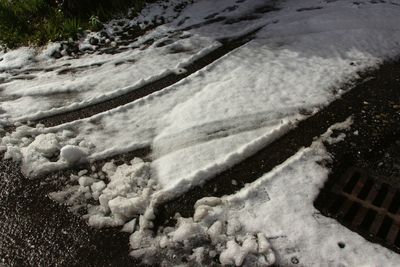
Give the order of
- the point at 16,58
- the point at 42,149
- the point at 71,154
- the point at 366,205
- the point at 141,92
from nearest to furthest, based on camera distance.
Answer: the point at 366,205
the point at 71,154
the point at 42,149
the point at 141,92
the point at 16,58

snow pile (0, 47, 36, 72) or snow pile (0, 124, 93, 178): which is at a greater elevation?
snow pile (0, 47, 36, 72)

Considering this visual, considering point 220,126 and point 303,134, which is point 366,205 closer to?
point 303,134

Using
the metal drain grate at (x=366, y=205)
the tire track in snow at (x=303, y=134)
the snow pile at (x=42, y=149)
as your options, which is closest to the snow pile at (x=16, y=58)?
the snow pile at (x=42, y=149)

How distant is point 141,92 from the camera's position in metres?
3.95

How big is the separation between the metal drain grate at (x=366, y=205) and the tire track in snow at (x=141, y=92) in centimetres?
204

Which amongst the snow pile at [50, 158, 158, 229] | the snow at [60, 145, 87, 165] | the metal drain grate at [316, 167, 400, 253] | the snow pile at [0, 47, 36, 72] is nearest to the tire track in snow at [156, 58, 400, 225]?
the snow pile at [50, 158, 158, 229]

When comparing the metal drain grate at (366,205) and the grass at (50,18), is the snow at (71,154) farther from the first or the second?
the grass at (50,18)

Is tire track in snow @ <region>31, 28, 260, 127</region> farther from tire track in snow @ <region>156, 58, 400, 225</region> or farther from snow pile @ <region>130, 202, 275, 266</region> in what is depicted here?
snow pile @ <region>130, 202, 275, 266</region>

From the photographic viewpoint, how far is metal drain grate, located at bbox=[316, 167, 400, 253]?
2.50 meters

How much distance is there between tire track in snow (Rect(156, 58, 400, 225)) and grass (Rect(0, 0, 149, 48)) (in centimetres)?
332

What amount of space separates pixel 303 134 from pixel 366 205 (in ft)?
2.59

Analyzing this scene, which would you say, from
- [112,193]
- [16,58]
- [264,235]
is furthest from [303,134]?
[16,58]

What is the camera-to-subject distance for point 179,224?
8.47 ft

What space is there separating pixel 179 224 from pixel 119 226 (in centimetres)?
42
